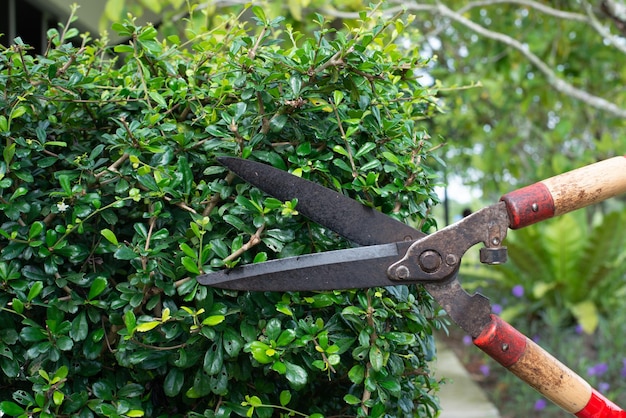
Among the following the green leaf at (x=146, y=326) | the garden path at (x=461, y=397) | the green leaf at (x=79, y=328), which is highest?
the green leaf at (x=146, y=326)

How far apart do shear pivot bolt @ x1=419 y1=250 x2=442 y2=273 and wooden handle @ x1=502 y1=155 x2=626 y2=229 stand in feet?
0.49

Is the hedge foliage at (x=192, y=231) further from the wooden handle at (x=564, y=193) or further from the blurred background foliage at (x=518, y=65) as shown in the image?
the blurred background foliage at (x=518, y=65)

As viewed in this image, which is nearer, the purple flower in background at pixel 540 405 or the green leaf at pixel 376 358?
the green leaf at pixel 376 358

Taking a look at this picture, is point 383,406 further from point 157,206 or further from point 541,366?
point 157,206

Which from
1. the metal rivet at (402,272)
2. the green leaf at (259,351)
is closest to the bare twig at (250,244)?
the green leaf at (259,351)

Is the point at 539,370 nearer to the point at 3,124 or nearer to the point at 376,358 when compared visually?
the point at 376,358

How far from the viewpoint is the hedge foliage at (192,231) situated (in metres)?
1.13

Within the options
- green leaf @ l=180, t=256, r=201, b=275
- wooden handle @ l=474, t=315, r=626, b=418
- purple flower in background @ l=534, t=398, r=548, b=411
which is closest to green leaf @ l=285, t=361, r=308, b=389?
green leaf @ l=180, t=256, r=201, b=275

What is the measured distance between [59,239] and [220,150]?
329 mm

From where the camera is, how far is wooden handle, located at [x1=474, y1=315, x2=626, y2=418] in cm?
120

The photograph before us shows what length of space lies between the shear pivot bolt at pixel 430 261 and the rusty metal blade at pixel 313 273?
60 mm

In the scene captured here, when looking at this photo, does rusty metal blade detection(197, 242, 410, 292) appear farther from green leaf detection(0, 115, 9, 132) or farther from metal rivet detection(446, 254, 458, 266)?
green leaf detection(0, 115, 9, 132)

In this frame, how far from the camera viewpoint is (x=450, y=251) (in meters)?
1.22

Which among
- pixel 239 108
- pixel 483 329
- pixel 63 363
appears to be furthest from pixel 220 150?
pixel 483 329
